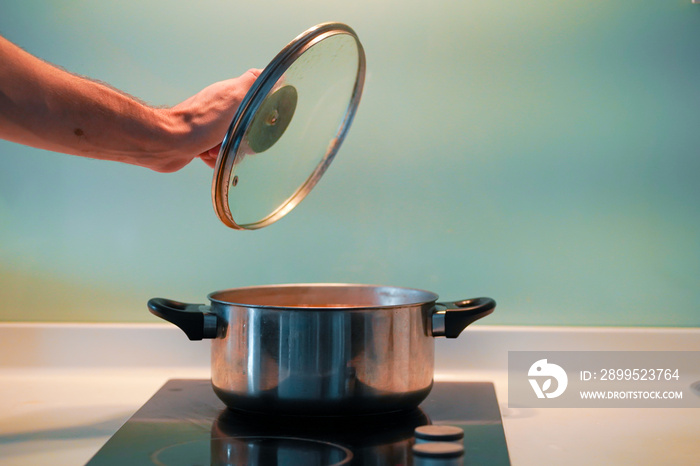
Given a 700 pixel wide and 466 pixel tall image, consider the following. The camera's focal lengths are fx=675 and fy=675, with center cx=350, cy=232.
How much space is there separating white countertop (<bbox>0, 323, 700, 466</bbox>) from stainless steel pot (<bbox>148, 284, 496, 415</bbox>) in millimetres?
129

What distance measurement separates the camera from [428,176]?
3.44ft

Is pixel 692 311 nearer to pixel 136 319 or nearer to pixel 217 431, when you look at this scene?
pixel 217 431

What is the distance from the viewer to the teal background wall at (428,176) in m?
1.01

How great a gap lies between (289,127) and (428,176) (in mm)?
336

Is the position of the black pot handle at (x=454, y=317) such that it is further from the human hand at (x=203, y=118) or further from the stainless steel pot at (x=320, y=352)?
the human hand at (x=203, y=118)

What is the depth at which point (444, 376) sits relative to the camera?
985 mm

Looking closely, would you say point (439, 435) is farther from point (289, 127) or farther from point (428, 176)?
point (428, 176)

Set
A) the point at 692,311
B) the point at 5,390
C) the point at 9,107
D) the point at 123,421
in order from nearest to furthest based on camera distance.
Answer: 1. the point at 9,107
2. the point at 123,421
3. the point at 5,390
4. the point at 692,311

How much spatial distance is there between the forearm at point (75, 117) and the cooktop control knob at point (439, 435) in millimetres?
409

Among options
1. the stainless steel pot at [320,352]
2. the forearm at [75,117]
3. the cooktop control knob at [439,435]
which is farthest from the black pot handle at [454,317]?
the forearm at [75,117]

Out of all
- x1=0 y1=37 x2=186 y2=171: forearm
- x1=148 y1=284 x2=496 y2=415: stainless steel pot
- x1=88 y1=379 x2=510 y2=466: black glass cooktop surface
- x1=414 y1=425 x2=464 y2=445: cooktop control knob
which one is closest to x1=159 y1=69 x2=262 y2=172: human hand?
x1=0 y1=37 x2=186 y2=171: forearm

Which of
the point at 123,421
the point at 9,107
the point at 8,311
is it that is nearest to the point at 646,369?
the point at 123,421

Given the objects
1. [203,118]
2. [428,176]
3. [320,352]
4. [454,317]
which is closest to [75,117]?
[203,118]

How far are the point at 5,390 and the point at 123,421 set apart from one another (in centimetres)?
26
